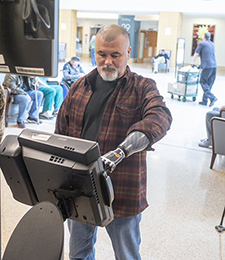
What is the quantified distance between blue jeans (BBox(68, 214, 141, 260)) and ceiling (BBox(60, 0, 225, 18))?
2019cm

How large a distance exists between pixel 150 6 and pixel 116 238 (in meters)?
20.9

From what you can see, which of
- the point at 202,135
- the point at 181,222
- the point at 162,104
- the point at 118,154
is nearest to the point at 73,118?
the point at 162,104

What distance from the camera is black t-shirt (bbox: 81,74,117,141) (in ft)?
6.21

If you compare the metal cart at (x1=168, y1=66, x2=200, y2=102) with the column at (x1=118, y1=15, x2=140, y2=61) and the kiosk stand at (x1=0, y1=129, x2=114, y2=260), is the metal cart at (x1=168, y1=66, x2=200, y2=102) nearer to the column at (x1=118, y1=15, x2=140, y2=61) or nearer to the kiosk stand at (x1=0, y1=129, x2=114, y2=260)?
the kiosk stand at (x1=0, y1=129, x2=114, y2=260)

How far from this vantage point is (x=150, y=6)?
21250mm

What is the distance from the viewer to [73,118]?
6.51ft

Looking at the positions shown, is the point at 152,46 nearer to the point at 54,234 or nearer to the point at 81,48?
the point at 81,48

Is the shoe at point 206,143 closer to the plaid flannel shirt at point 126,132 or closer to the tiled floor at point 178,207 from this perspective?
the tiled floor at point 178,207

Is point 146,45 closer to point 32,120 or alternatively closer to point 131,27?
point 131,27

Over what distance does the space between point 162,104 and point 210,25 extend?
25.0m

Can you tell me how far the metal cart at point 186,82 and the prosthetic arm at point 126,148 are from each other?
8.83m

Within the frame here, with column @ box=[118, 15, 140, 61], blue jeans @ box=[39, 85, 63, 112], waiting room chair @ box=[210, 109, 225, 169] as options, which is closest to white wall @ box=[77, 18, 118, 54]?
column @ box=[118, 15, 140, 61]

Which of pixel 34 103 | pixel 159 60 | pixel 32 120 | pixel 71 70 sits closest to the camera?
pixel 34 103

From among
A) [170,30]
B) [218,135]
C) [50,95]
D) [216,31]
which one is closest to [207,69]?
[50,95]
